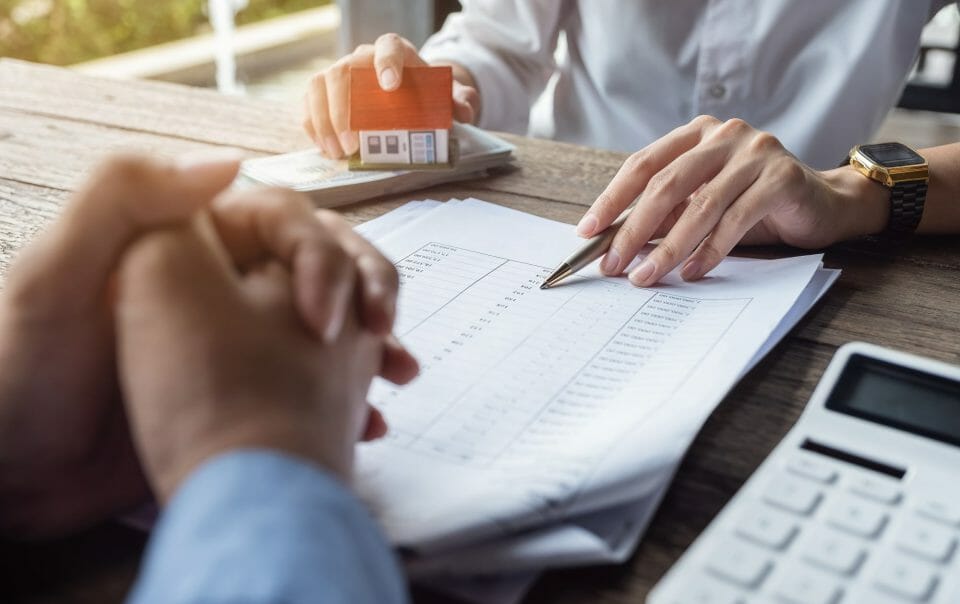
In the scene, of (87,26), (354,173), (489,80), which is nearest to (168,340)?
(354,173)

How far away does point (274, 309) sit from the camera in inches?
15.2

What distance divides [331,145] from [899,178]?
557 millimetres

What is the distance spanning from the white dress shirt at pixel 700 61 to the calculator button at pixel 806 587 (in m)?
0.99

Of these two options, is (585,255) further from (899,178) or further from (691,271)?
(899,178)

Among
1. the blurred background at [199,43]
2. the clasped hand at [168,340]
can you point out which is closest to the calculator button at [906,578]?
the clasped hand at [168,340]

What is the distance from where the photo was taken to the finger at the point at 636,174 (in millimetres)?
756

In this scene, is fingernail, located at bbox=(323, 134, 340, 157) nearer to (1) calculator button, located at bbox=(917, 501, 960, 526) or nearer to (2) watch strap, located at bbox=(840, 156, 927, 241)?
(2) watch strap, located at bbox=(840, 156, 927, 241)

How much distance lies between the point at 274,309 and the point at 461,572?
14 cm

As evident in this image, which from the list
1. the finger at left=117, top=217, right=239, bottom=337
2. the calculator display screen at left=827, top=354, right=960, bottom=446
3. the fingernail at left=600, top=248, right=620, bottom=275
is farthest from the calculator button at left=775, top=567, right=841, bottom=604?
the fingernail at left=600, top=248, right=620, bottom=275

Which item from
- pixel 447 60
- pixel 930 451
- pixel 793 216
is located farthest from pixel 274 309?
pixel 447 60

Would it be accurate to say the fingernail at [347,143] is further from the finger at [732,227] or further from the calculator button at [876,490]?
the calculator button at [876,490]

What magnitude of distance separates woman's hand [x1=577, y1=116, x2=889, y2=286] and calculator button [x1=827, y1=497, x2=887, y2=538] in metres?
0.30

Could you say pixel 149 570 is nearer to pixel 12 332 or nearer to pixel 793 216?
pixel 12 332

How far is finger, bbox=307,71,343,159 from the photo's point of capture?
0.95 m
